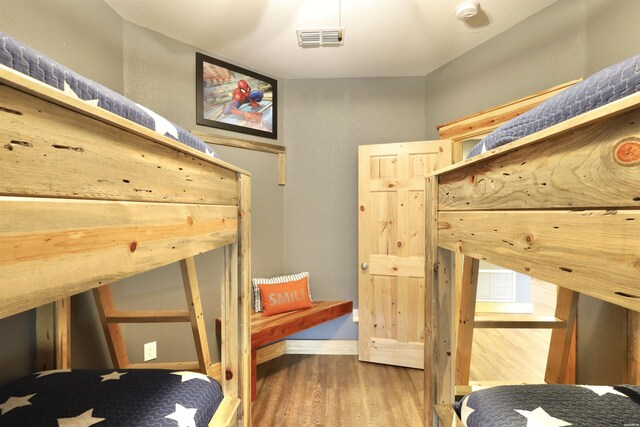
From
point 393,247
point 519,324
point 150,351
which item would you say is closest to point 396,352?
point 393,247

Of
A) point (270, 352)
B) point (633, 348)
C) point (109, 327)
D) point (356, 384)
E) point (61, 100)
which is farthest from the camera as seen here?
point (270, 352)

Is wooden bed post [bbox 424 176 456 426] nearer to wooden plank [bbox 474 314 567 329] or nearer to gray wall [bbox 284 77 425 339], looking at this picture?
wooden plank [bbox 474 314 567 329]

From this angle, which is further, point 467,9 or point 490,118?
point 490,118

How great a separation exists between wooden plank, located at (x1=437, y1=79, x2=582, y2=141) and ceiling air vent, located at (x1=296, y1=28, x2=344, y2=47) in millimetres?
1163

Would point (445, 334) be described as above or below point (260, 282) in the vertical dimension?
above

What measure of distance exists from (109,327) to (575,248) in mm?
1961

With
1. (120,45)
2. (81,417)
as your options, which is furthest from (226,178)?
(120,45)

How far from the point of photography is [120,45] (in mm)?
1996

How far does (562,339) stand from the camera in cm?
155

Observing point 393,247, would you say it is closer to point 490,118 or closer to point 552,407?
point 490,118

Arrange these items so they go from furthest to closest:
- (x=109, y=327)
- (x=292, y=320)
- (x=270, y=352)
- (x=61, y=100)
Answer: (x=270, y=352) → (x=292, y=320) → (x=109, y=327) → (x=61, y=100)

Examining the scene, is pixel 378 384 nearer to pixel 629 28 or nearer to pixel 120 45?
pixel 629 28

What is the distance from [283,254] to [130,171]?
2.37 meters

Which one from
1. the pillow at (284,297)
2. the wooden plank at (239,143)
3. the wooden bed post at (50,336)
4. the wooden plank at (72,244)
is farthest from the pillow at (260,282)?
the wooden plank at (72,244)
